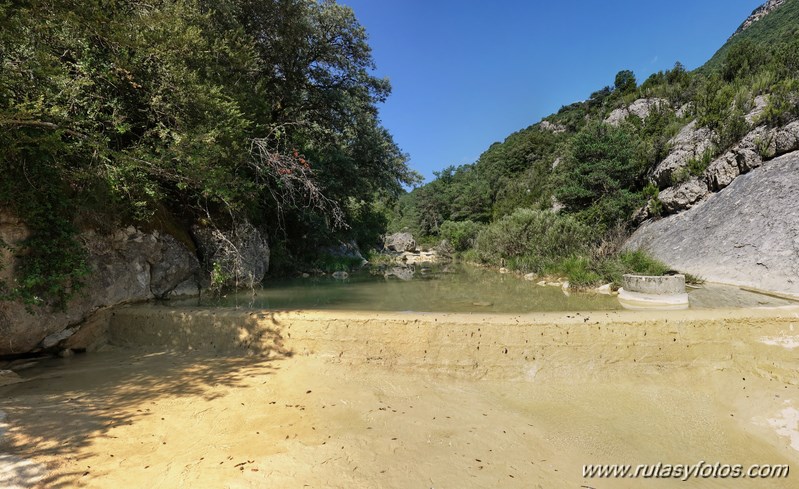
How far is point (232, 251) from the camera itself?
959cm

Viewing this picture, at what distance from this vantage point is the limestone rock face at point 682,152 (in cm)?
1859

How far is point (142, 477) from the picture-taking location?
3.19 meters

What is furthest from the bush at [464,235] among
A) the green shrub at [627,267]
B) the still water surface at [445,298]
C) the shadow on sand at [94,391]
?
the shadow on sand at [94,391]

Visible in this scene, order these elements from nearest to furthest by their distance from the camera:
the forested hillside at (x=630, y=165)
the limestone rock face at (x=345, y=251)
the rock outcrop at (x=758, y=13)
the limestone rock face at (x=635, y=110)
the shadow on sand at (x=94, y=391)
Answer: the shadow on sand at (x=94, y=391)
the forested hillside at (x=630, y=165)
the limestone rock face at (x=345, y=251)
the limestone rock face at (x=635, y=110)
the rock outcrop at (x=758, y=13)

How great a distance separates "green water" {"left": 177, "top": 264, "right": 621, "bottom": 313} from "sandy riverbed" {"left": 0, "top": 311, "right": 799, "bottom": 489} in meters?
3.22

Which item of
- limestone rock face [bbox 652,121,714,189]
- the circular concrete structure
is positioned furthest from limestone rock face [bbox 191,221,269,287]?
limestone rock face [bbox 652,121,714,189]

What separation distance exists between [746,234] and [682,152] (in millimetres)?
7544

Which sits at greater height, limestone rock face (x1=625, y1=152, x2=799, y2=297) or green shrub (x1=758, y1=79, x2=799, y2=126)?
green shrub (x1=758, y1=79, x2=799, y2=126)

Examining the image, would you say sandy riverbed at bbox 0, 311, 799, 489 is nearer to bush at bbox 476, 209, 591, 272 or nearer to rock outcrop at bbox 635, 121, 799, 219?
bush at bbox 476, 209, 591, 272

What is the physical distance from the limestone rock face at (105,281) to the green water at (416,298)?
0.87 metres

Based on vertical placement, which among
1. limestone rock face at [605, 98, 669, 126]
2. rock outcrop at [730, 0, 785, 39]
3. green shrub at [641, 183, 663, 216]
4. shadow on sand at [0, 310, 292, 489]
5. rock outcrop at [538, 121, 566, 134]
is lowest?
shadow on sand at [0, 310, 292, 489]

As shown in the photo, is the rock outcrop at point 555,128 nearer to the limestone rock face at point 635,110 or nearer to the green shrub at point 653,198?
the limestone rock face at point 635,110

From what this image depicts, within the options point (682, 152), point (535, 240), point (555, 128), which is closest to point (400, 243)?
point (535, 240)

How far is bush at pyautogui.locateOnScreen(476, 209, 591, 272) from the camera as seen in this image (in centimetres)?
1708
